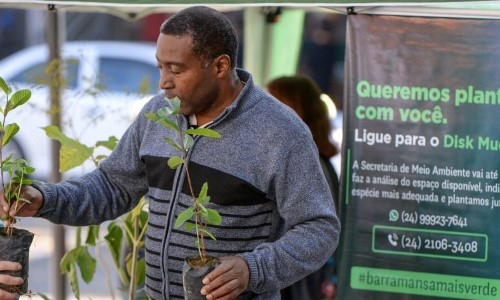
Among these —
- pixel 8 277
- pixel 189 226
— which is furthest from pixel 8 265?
pixel 189 226

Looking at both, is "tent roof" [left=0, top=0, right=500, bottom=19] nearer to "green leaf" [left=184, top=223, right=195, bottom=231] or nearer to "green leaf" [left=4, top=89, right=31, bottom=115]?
"green leaf" [left=4, top=89, right=31, bottom=115]

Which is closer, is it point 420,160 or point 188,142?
point 188,142

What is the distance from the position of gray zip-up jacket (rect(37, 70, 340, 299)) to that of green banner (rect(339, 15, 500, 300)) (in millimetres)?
847

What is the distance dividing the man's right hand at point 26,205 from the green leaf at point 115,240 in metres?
1.51

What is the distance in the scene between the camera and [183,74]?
3.11 metres

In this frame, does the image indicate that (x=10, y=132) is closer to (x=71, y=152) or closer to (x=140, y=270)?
(x=71, y=152)

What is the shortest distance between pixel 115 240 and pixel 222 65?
5.68ft

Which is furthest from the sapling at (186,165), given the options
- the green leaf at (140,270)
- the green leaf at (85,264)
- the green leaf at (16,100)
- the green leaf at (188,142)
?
the green leaf at (140,270)

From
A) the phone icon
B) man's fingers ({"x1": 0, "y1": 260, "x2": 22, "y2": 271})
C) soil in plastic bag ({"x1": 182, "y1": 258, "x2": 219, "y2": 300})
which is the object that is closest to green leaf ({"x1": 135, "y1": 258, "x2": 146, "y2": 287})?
the phone icon

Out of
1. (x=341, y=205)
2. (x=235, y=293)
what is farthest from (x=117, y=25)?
(x=235, y=293)

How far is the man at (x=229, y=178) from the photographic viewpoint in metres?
3.09

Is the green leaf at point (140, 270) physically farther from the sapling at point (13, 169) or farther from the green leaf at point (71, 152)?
the sapling at point (13, 169)

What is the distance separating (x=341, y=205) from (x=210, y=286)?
1.41 m

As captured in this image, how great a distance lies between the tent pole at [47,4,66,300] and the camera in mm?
4922
